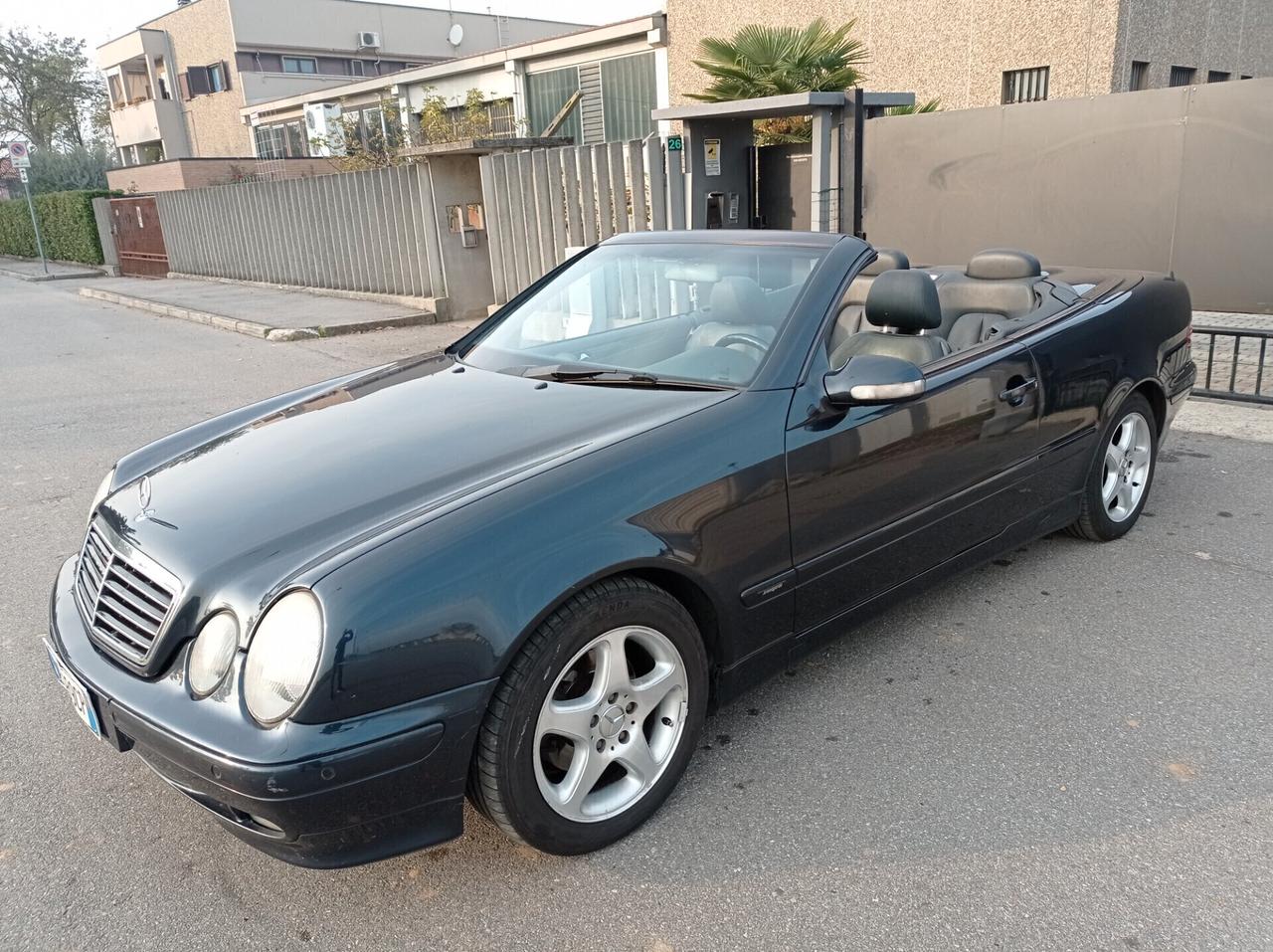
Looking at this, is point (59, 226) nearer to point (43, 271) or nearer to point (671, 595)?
point (43, 271)

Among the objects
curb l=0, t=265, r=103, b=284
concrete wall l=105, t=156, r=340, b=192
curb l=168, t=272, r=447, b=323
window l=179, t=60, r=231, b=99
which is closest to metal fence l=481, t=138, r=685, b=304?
curb l=168, t=272, r=447, b=323

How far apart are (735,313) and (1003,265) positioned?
1.55 metres

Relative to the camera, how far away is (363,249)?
47.7 feet

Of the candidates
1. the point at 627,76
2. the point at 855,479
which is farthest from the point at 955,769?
the point at 627,76

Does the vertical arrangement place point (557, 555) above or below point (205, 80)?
below

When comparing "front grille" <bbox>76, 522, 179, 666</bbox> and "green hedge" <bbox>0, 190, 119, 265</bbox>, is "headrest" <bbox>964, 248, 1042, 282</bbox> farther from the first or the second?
"green hedge" <bbox>0, 190, 119, 265</bbox>

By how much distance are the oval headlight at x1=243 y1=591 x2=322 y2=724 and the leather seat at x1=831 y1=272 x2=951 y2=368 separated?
1807 millimetres

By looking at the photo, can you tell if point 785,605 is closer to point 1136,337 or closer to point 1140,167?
point 1136,337

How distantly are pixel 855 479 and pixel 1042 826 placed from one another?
3.50 feet

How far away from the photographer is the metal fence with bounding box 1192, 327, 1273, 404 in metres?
6.17

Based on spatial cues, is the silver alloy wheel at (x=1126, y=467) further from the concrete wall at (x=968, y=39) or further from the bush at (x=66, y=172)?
the bush at (x=66, y=172)

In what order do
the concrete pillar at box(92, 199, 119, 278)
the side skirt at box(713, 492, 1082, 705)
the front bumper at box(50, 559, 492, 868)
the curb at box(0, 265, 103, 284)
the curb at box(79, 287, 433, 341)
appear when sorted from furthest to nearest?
the concrete pillar at box(92, 199, 119, 278)
the curb at box(0, 265, 103, 284)
the curb at box(79, 287, 433, 341)
the side skirt at box(713, 492, 1082, 705)
the front bumper at box(50, 559, 492, 868)

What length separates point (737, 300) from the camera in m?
3.32

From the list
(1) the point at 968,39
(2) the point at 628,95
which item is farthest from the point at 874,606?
(2) the point at 628,95
